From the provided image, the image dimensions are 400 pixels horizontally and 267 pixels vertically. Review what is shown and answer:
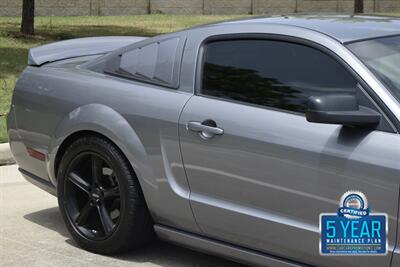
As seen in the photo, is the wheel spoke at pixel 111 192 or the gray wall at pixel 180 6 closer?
the wheel spoke at pixel 111 192

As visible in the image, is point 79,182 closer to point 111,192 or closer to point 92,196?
point 92,196

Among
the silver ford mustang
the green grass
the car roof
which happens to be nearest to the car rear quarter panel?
the silver ford mustang

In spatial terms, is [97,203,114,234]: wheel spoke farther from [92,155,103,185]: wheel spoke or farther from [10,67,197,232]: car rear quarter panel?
[10,67,197,232]: car rear quarter panel

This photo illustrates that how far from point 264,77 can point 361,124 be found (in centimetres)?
73

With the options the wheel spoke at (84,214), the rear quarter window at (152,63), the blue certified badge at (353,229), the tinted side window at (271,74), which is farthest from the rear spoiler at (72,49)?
the blue certified badge at (353,229)

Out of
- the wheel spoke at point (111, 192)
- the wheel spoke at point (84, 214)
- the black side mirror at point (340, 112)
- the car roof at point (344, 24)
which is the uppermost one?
the car roof at point (344, 24)

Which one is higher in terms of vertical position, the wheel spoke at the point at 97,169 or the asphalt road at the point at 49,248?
the wheel spoke at the point at 97,169

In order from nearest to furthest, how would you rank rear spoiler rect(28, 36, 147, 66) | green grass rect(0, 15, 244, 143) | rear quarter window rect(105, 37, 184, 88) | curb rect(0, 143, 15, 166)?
rear quarter window rect(105, 37, 184, 88), rear spoiler rect(28, 36, 147, 66), curb rect(0, 143, 15, 166), green grass rect(0, 15, 244, 143)

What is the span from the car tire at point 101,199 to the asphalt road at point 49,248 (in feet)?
0.34

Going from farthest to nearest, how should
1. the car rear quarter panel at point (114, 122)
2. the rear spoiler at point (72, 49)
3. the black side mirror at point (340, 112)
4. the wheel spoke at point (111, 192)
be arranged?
the rear spoiler at point (72, 49), the wheel spoke at point (111, 192), the car rear quarter panel at point (114, 122), the black side mirror at point (340, 112)

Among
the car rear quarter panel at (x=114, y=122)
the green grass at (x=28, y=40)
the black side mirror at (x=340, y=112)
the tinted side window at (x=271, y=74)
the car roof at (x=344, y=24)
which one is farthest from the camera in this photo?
the green grass at (x=28, y=40)

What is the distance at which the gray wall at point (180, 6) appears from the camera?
28688 mm

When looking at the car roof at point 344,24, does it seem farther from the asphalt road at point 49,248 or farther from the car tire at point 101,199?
the asphalt road at point 49,248

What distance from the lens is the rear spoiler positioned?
5.22m
